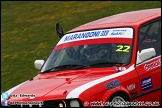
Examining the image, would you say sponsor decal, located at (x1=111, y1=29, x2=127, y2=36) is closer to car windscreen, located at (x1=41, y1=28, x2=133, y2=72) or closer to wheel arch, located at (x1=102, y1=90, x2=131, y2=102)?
car windscreen, located at (x1=41, y1=28, x2=133, y2=72)

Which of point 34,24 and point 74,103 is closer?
point 74,103

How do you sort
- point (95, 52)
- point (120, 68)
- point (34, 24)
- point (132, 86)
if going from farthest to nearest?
point (34, 24) < point (95, 52) < point (120, 68) < point (132, 86)

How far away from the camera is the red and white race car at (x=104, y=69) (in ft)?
20.9

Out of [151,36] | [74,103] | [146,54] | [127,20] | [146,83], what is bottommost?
[74,103]

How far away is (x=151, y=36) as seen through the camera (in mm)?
7672

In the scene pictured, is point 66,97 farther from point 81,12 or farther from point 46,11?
point 46,11

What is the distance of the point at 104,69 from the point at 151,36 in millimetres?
1113

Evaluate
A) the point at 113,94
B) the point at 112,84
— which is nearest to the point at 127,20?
the point at 112,84

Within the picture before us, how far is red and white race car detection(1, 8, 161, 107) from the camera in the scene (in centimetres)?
638

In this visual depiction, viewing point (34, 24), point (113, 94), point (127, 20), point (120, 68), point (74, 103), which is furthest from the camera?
point (34, 24)

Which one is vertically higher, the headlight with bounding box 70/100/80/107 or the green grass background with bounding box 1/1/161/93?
the green grass background with bounding box 1/1/161/93

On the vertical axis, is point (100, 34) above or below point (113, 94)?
above

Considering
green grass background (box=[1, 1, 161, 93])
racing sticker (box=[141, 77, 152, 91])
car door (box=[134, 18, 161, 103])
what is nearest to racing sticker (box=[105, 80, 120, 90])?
car door (box=[134, 18, 161, 103])

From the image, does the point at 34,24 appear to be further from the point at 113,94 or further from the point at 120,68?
the point at 113,94
